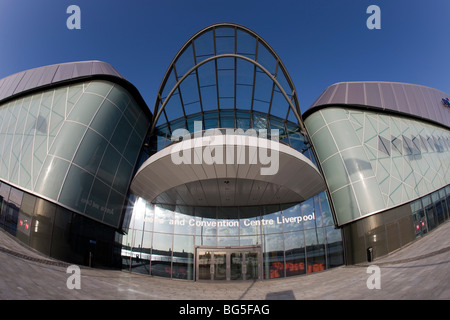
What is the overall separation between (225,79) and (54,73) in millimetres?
12850

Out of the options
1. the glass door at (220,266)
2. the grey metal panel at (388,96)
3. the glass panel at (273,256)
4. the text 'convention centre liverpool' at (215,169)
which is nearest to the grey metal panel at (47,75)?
the text 'convention centre liverpool' at (215,169)

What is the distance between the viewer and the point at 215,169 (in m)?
13.6

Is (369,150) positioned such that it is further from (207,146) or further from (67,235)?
(67,235)

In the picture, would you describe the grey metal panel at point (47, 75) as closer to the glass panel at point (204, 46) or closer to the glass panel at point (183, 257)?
the glass panel at point (204, 46)

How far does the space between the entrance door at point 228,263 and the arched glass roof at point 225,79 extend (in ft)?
34.8

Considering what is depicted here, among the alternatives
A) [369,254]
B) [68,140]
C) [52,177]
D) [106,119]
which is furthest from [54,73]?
[369,254]

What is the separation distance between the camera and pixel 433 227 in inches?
677

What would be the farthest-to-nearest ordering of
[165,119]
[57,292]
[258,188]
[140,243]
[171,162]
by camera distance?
[165,119]
[140,243]
[258,188]
[171,162]
[57,292]

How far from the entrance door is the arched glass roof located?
10.6 m

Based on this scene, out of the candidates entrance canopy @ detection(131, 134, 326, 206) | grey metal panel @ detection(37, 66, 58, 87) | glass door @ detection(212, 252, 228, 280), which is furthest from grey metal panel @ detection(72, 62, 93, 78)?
glass door @ detection(212, 252, 228, 280)

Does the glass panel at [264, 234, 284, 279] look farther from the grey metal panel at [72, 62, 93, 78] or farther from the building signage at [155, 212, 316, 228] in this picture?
the grey metal panel at [72, 62, 93, 78]

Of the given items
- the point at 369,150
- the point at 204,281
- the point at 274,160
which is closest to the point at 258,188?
the point at 274,160

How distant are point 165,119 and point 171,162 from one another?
24.6 ft

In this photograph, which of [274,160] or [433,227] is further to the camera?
[433,227]
